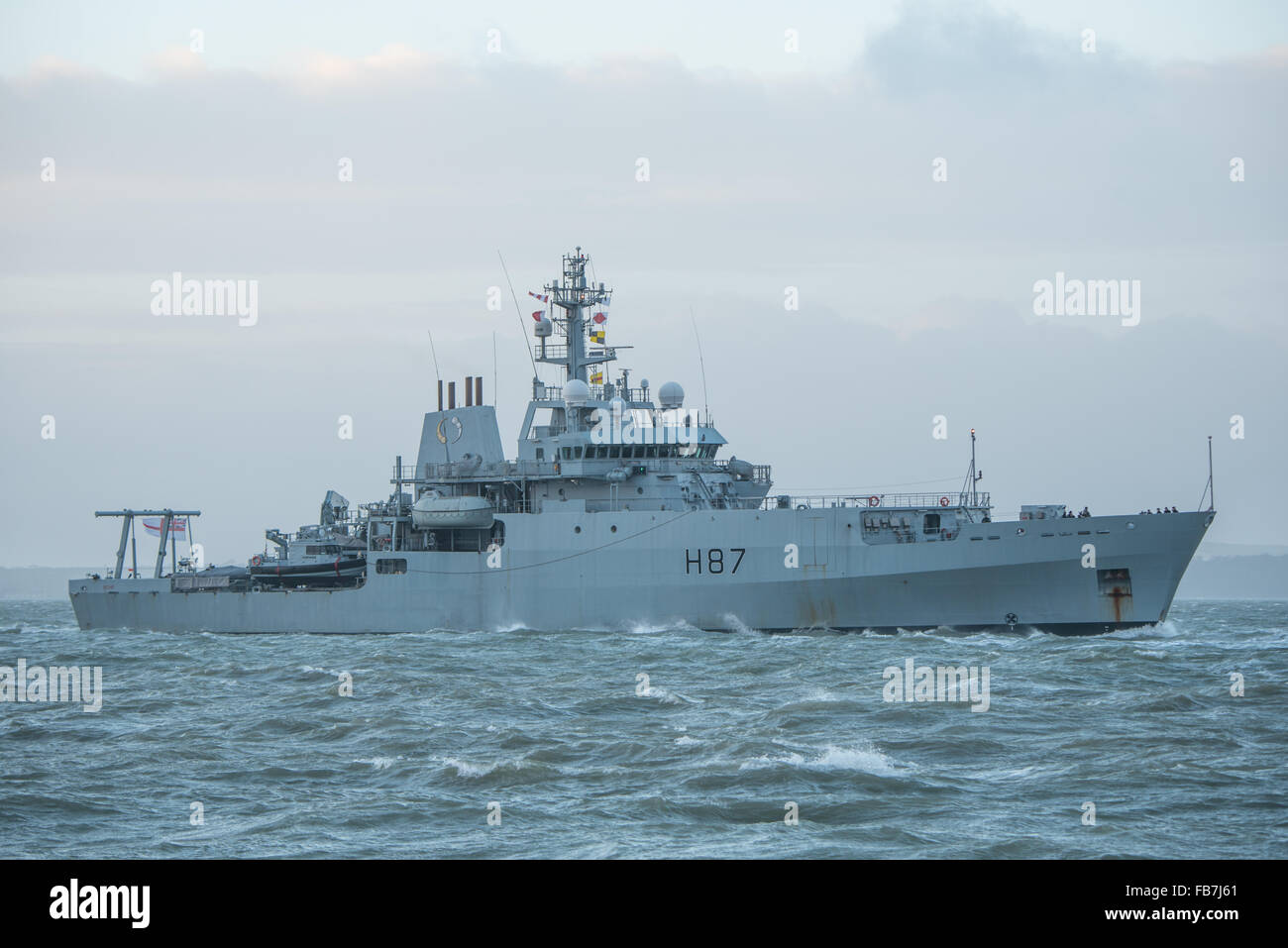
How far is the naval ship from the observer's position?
3162 centimetres

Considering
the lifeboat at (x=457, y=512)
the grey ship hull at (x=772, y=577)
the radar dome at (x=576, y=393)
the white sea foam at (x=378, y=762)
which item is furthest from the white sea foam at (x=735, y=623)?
the white sea foam at (x=378, y=762)

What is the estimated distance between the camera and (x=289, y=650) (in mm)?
35094

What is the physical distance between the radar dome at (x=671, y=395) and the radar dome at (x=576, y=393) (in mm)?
2430

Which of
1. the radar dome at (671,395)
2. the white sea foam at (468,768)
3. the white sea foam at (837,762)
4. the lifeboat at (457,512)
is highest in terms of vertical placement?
the radar dome at (671,395)

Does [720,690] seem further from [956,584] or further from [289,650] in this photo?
[289,650]

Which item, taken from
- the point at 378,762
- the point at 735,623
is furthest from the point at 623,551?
the point at 378,762

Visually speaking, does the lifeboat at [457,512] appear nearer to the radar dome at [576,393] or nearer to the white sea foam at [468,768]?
the radar dome at [576,393]

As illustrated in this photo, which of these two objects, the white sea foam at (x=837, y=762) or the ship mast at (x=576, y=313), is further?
the ship mast at (x=576, y=313)

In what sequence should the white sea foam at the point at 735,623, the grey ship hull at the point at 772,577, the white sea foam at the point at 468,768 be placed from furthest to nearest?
the white sea foam at the point at 735,623, the grey ship hull at the point at 772,577, the white sea foam at the point at 468,768

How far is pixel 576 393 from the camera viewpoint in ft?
126

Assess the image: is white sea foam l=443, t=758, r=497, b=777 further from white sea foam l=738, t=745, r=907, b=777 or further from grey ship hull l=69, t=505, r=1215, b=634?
grey ship hull l=69, t=505, r=1215, b=634

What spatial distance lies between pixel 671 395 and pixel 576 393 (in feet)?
10.0

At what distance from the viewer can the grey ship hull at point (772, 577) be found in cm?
3139

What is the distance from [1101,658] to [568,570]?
1525 centimetres
